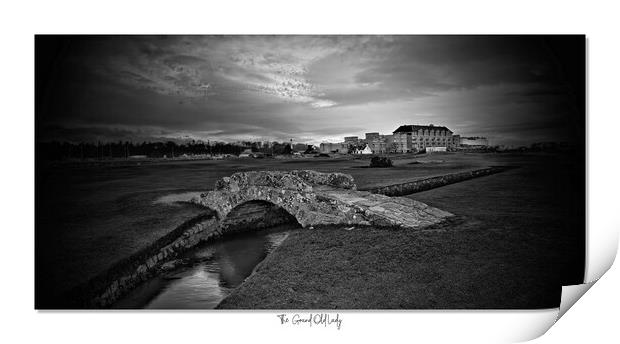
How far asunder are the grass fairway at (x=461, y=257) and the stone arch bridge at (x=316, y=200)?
0.72 ft

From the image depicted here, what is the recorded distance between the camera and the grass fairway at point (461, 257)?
585 centimetres

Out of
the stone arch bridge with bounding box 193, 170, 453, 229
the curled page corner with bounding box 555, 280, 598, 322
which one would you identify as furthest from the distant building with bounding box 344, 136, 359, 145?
the curled page corner with bounding box 555, 280, 598, 322

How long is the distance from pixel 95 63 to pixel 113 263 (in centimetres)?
337

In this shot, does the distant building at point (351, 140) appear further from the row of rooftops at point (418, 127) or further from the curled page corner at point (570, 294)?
the curled page corner at point (570, 294)

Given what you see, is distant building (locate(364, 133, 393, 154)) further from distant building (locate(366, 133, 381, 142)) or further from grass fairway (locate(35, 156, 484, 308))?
grass fairway (locate(35, 156, 484, 308))

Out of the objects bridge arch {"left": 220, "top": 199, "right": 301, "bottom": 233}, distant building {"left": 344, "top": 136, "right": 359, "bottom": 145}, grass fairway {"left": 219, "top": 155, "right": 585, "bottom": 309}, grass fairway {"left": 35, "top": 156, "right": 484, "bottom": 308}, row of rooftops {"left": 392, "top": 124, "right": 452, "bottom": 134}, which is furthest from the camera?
bridge arch {"left": 220, "top": 199, "right": 301, "bottom": 233}

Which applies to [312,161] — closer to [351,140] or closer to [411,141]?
[351,140]

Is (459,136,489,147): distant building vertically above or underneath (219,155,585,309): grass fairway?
above

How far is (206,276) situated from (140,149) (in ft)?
8.15

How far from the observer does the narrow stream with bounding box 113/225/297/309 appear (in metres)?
5.93

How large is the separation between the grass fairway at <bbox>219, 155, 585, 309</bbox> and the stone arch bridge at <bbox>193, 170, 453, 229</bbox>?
218 millimetres

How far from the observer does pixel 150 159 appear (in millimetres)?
6340
